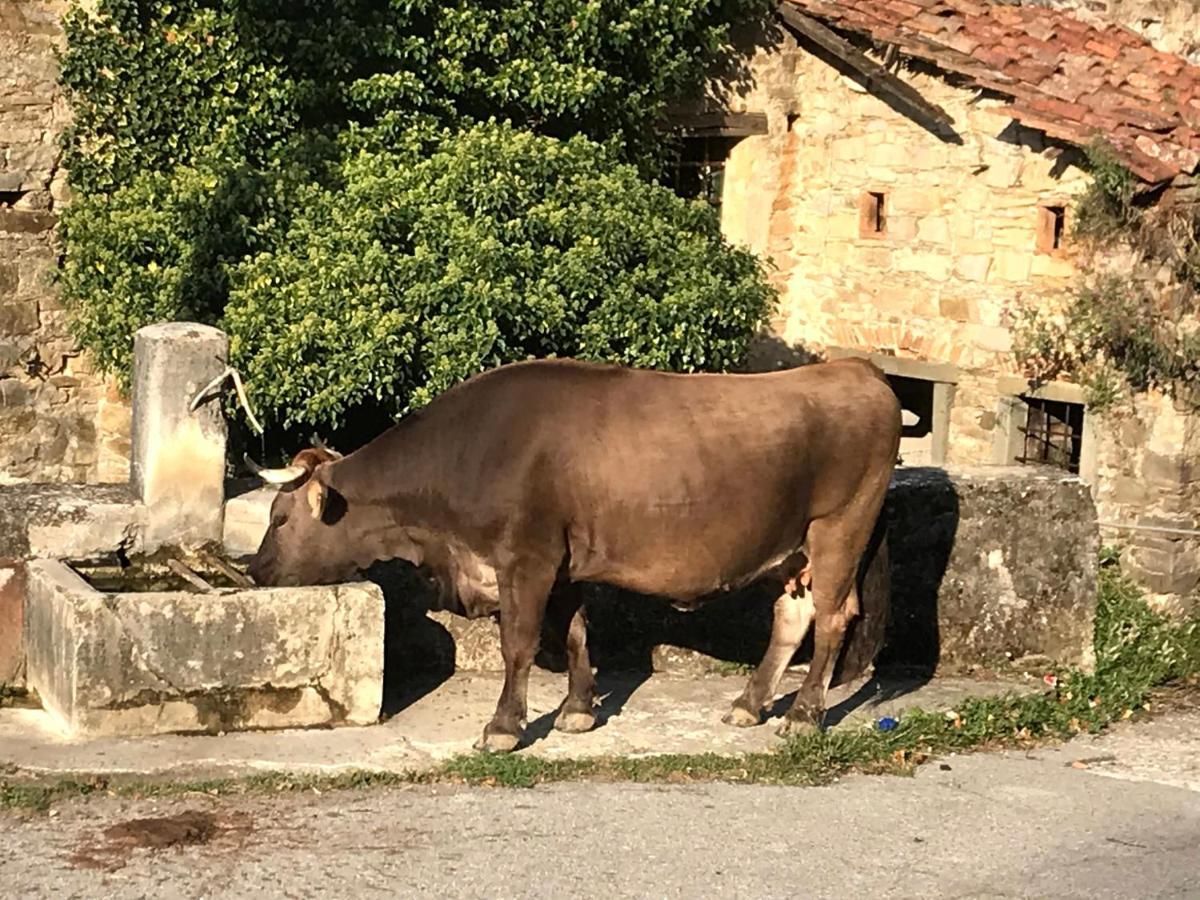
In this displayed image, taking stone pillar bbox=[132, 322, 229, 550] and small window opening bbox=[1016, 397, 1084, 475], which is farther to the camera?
small window opening bbox=[1016, 397, 1084, 475]

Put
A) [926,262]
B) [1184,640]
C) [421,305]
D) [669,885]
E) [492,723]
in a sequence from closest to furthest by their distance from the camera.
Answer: [669,885]
[492,723]
[1184,640]
[421,305]
[926,262]

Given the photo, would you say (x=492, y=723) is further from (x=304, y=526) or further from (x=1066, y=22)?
(x=1066, y=22)

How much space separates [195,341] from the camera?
888 centimetres

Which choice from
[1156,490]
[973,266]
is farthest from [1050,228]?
[1156,490]

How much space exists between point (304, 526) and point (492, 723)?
1.21m

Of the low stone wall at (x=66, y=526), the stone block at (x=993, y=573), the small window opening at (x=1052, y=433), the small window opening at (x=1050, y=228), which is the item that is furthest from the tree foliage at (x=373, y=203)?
the stone block at (x=993, y=573)

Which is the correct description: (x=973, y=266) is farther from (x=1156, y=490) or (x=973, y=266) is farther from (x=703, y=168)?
(x=703, y=168)

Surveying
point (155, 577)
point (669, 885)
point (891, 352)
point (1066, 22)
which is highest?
point (1066, 22)

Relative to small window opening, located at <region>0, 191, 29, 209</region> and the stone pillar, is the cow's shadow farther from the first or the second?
small window opening, located at <region>0, 191, 29, 209</region>

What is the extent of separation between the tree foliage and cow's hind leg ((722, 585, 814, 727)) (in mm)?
4073

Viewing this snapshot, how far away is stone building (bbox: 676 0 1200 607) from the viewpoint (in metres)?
13.6

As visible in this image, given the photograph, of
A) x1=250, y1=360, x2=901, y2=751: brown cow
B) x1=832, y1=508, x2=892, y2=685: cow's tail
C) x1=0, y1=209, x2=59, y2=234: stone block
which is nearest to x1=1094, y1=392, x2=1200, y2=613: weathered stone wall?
x1=832, y1=508, x2=892, y2=685: cow's tail

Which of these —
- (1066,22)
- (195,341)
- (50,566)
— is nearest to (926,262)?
(1066,22)

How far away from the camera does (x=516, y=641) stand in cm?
810
